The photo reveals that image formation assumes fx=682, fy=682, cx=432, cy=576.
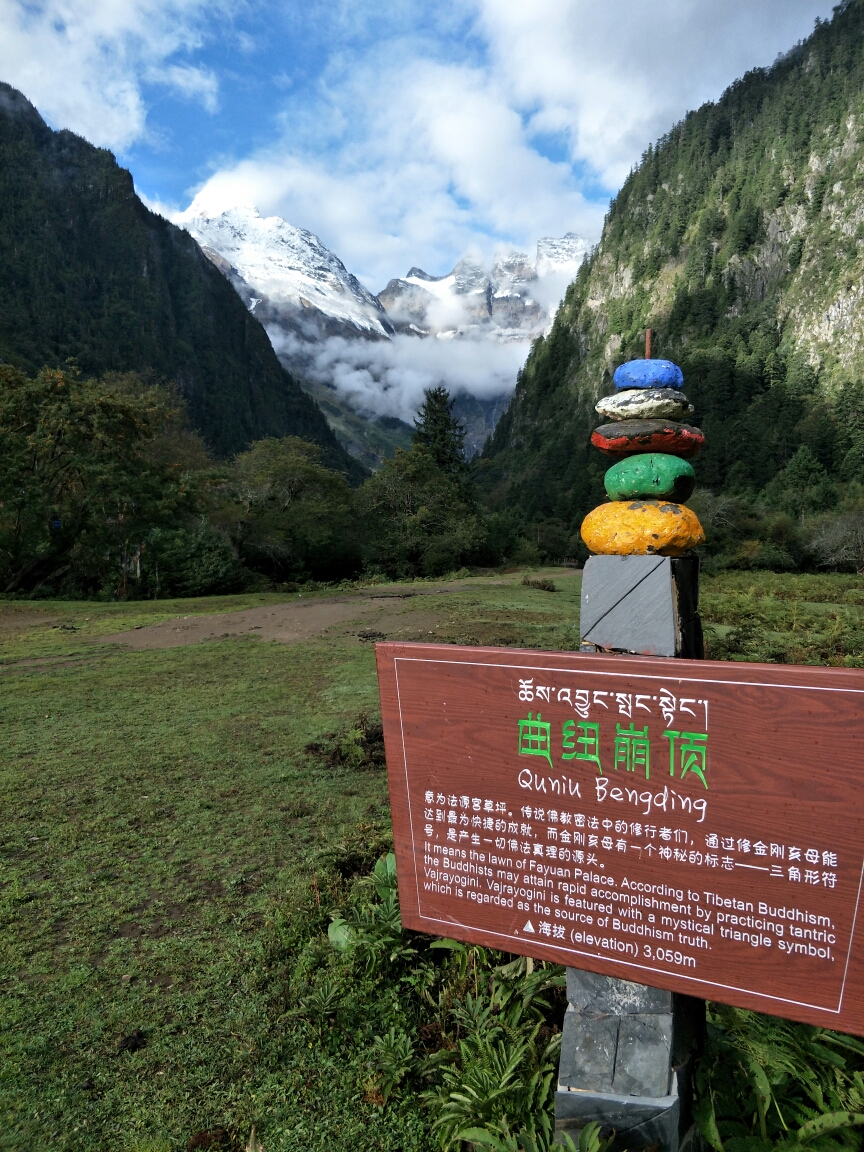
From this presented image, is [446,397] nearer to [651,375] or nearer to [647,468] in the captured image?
[651,375]

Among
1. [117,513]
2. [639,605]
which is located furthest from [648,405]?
[117,513]

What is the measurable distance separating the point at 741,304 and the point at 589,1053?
11251 centimetres

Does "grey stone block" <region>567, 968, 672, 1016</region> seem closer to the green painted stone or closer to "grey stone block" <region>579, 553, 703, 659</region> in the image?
"grey stone block" <region>579, 553, 703, 659</region>

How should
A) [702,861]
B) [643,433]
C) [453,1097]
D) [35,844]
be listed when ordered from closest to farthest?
[702,861], [453,1097], [643,433], [35,844]

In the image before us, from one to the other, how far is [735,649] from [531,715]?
8.34 meters

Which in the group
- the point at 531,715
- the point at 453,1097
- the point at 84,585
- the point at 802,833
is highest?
the point at 531,715

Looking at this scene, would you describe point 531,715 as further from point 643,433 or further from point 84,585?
point 84,585

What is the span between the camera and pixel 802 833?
65.9 inches

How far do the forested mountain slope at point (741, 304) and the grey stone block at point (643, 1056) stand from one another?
45079mm

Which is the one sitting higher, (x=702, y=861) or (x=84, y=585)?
(x=702, y=861)

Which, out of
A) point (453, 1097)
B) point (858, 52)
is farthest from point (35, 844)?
point (858, 52)

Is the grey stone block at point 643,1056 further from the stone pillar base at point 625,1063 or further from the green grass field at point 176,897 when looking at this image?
the green grass field at point 176,897

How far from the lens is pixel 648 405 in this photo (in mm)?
2502

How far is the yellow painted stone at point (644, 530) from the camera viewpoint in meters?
2.24
